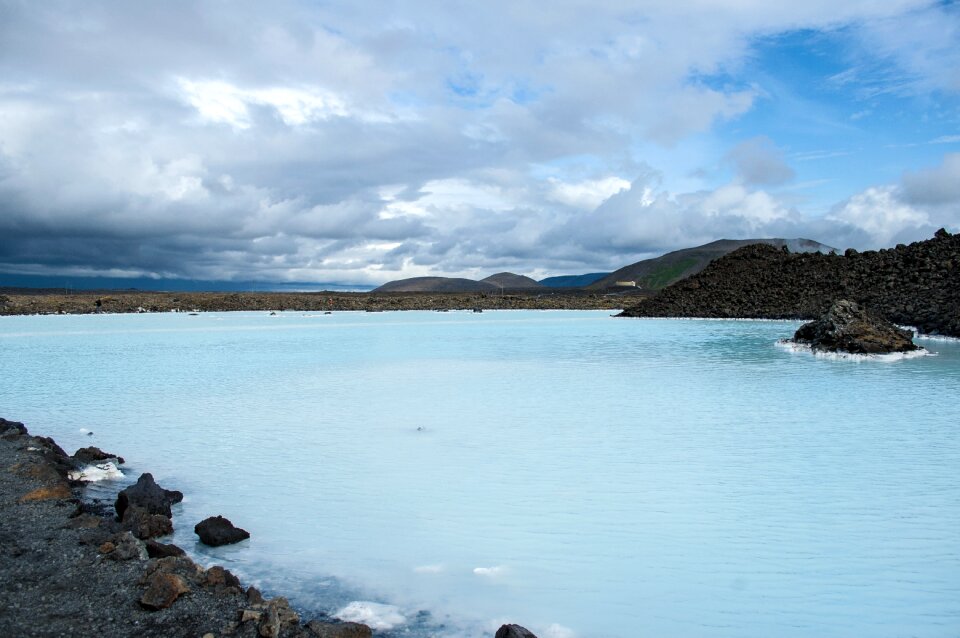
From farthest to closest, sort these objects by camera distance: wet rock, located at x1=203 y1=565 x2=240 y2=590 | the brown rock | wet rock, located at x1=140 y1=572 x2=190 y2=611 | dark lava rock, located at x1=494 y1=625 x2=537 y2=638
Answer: the brown rock, wet rock, located at x1=203 y1=565 x2=240 y2=590, wet rock, located at x1=140 y1=572 x2=190 y2=611, dark lava rock, located at x1=494 y1=625 x2=537 y2=638

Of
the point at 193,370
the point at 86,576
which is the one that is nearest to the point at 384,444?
the point at 86,576

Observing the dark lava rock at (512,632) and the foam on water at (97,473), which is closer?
the dark lava rock at (512,632)

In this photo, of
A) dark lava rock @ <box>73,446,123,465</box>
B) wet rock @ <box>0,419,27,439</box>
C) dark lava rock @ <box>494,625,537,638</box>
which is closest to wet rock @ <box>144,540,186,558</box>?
dark lava rock @ <box>494,625,537,638</box>

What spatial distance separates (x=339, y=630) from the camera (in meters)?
3.46

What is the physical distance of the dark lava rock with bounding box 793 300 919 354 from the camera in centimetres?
1845

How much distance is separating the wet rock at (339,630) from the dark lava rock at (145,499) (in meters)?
2.59

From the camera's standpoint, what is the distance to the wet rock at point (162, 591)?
3.69 metres

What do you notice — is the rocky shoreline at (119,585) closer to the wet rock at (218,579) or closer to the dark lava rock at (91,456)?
the wet rock at (218,579)

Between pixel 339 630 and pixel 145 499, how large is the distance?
2.89 meters

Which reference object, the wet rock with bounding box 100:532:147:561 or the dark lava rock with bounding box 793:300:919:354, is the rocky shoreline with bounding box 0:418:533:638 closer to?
the wet rock with bounding box 100:532:147:561

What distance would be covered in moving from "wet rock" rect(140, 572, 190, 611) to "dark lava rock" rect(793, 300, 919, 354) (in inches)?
752

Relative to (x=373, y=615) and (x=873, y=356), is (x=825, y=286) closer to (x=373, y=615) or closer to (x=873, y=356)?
(x=873, y=356)

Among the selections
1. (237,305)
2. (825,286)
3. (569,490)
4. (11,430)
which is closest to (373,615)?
(569,490)

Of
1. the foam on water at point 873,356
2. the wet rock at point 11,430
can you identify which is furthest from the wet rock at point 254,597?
the foam on water at point 873,356
